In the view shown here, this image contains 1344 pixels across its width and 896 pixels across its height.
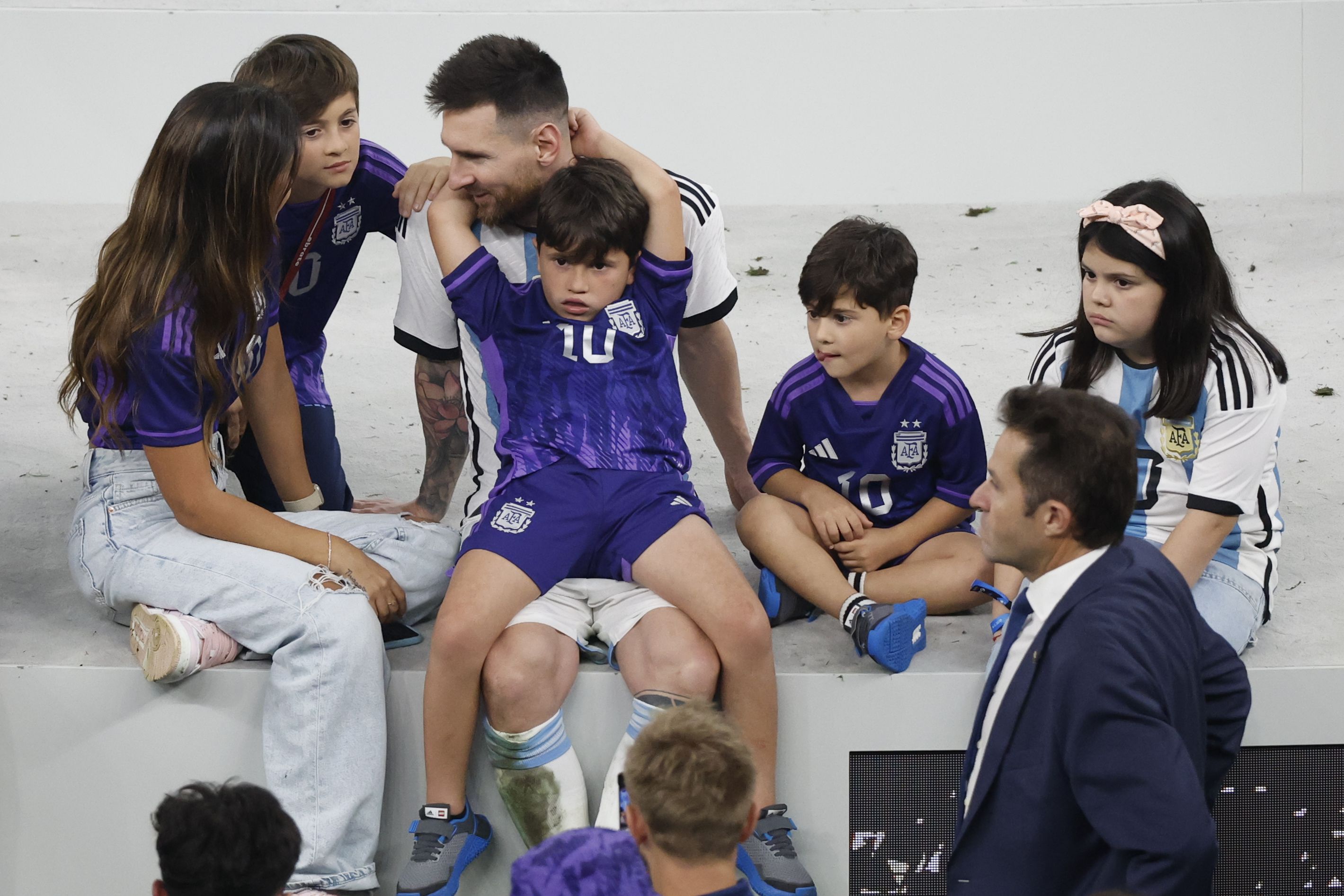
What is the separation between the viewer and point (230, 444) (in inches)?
103

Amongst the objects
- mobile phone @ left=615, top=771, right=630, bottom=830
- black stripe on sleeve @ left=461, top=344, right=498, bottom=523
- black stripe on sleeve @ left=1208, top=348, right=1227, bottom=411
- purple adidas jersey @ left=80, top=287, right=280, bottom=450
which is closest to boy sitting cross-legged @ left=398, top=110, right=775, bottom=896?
black stripe on sleeve @ left=461, top=344, right=498, bottom=523

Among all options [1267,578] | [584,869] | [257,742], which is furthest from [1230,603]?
[257,742]

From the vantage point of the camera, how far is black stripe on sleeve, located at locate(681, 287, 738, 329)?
270 cm

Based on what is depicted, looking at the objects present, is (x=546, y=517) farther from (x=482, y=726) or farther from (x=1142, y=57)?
(x=1142, y=57)

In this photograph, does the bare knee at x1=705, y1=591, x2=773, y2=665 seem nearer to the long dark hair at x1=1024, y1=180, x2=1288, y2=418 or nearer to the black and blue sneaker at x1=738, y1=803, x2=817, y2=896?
the black and blue sneaker at x1=738, y1=803, x2=817, y2=896

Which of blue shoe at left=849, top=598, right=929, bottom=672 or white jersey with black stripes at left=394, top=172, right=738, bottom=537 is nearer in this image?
blue shoe at left=849, top=598, right=929, bottom=672

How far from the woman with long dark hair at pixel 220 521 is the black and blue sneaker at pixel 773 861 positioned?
0.60 m

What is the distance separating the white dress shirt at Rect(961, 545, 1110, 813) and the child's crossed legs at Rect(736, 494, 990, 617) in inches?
25.2

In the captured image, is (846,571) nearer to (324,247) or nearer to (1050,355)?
(1050,355)

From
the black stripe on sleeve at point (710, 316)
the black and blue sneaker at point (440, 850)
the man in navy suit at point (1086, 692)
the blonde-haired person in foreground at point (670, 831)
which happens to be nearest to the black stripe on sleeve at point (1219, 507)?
the man in navy suit at point (1086, 692)

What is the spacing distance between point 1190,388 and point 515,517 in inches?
45.5

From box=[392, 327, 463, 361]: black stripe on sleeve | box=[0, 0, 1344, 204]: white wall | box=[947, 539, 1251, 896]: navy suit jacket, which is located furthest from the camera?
box=[0, 0, 1344, 204]: white wall

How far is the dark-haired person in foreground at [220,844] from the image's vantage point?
4.80ft

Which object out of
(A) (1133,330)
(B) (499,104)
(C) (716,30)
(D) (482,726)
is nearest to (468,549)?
(D) (482,726)
